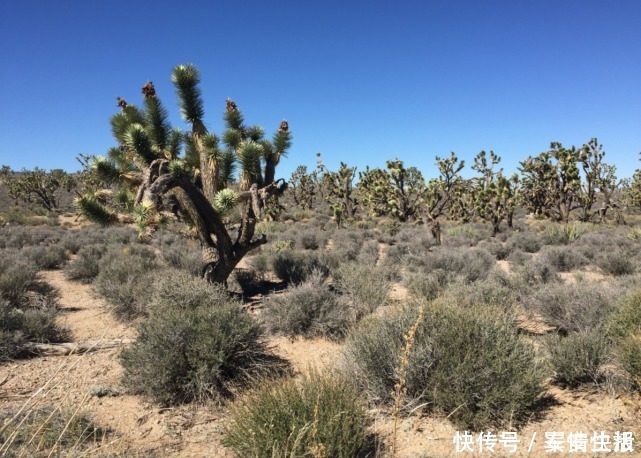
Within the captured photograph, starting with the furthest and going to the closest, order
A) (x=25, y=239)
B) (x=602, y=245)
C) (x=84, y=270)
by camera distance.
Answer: (x=25, y=239) < (x=602, y=245) < (x=84, y=270)

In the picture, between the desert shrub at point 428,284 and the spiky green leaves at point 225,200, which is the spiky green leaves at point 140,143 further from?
the desert shrub at point 428,284

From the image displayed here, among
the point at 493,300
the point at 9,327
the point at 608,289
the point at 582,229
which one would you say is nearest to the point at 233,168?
the point at 9,327

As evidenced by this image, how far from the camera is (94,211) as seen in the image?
7.68 meters

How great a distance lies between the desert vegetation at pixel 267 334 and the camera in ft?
10.8

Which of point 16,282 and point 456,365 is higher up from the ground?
point 16,282

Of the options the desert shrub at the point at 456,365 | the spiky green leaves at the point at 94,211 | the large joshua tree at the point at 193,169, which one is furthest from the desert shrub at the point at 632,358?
the spiky green leaves at the point at 94,211

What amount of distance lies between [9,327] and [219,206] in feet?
13.3

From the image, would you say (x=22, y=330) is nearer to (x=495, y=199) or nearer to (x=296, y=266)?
(x=296, y=266)

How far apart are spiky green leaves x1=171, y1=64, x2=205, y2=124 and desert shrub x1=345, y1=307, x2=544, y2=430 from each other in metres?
7.52

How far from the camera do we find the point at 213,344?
4539 mm

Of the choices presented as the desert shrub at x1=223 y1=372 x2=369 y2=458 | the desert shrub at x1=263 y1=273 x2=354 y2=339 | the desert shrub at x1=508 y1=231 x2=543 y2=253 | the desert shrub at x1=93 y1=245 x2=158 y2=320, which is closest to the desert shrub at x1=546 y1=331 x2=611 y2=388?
the desert shrub at x1=223 y1=372 x2=369 y2=458

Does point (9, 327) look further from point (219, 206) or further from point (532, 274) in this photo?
point (532, 274)

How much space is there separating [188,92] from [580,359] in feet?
30.9

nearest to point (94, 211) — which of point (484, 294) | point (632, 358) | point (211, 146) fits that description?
point (211, 146)
